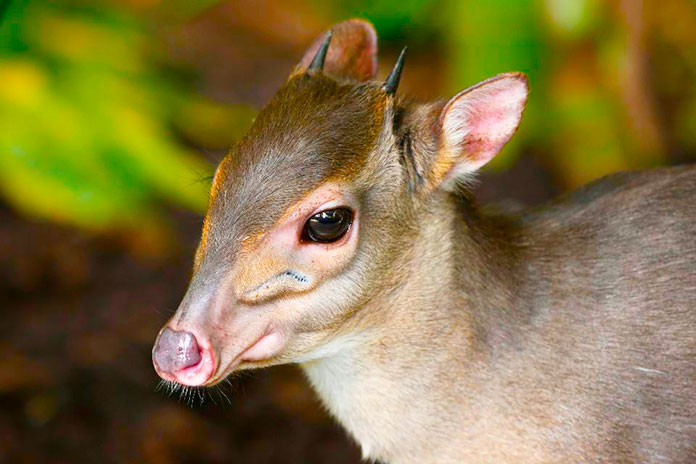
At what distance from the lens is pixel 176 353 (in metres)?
2.88

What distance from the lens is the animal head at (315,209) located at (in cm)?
298

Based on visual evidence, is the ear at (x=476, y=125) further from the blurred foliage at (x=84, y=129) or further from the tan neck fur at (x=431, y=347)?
the blurred foliage at (x=84, y=129)

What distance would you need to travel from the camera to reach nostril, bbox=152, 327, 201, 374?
288 cm

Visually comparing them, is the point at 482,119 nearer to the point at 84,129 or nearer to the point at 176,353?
the point at 176,353

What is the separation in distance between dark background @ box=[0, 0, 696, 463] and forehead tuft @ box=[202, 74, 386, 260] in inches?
78.5

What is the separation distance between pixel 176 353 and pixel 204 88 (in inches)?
190

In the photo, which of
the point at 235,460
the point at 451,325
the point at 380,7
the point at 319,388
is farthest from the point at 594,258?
the point at 380,7

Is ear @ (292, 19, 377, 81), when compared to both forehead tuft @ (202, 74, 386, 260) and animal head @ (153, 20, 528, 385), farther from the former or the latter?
forehead tuft @ (202, 74, 386, 260)

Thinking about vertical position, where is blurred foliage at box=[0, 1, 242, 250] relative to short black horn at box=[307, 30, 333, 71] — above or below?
below

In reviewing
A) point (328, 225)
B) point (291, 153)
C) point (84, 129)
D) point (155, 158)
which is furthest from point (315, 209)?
point (84, 129)

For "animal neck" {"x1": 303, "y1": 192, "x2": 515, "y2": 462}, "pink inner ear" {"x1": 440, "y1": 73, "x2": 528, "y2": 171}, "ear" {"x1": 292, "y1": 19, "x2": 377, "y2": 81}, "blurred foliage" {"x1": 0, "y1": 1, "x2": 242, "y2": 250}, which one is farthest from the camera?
"blurred foliage" {"x1": 0, "y1": 1, "x2": 242, "y2": 250}

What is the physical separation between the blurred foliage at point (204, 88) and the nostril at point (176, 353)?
9.44ft

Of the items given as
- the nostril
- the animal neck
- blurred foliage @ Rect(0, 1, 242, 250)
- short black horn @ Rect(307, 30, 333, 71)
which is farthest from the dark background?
the nostril

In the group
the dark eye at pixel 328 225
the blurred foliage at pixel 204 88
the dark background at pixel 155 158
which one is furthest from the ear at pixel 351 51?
the blurred foliage at pixel 204 88
